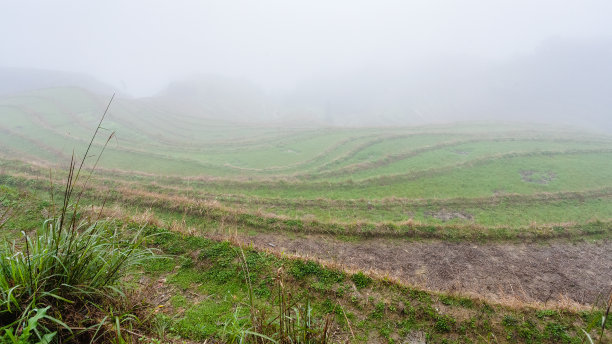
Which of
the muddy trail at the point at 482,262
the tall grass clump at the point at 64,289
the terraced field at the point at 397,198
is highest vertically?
the tall grass clump at the point at 64,289

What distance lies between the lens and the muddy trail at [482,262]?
37.6 feet

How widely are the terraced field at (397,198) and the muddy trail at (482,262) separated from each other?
0.25 ft

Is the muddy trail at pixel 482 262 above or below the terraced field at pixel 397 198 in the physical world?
below

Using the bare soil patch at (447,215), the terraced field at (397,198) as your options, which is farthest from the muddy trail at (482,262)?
the bare soil patch at (447,215)

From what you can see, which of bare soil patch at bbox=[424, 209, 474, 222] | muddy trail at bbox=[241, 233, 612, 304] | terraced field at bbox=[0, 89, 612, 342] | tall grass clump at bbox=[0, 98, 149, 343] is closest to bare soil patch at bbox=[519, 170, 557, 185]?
terraced field at bbox=[0, 89, 612, 342]

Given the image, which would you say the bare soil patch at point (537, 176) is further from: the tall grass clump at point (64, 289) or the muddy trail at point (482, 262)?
the tall grass clump at point (64, 289)

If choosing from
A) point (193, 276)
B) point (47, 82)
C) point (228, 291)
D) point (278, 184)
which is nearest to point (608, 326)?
point (228, 291)

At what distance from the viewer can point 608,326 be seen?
754 cm

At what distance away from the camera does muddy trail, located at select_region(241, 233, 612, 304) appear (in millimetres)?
11445

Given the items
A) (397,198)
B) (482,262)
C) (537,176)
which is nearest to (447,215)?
(397,198)

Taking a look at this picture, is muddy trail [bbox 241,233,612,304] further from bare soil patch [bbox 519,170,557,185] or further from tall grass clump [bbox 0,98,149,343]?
bare soil patch [bbox 519,170,557,185]

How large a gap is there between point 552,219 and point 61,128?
7250 centimetres

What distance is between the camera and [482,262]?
514 inches

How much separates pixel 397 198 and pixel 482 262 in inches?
342
